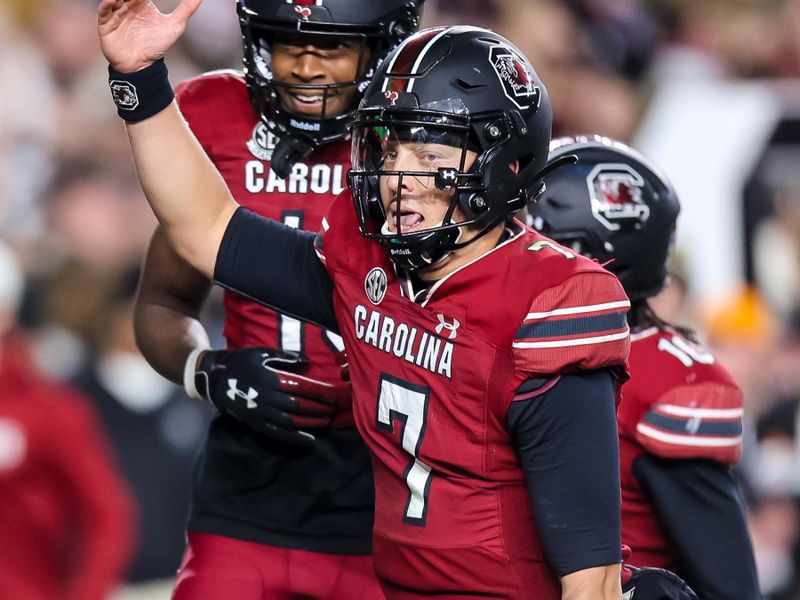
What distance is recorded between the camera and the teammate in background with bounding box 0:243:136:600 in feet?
15.2

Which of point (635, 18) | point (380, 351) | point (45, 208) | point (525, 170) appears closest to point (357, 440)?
point (380, 351)

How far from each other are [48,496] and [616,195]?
249 centimetres

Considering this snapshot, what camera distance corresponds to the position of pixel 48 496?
473 cm

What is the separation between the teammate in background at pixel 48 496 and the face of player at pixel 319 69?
82.8 inches

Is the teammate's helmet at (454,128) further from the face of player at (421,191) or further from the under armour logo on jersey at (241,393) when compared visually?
the under armour logo on jersey at (241,393)

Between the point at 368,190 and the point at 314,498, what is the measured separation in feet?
2.55

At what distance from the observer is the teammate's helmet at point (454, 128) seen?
2.35 meters

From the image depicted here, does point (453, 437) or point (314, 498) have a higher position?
point (453, 437)

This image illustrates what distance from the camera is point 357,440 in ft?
9.78

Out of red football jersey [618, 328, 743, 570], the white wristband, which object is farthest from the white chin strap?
the white wristband

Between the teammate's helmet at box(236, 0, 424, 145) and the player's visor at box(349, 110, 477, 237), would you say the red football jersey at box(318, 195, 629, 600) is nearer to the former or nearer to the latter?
the player's visor at box(349, 110, 477, 237)

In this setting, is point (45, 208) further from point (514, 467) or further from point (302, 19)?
point (514, 467)

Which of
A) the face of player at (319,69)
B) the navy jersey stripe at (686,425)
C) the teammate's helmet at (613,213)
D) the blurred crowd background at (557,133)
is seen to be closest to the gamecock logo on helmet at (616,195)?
the teammate's helmet at (613,213)

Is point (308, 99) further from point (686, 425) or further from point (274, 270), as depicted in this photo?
point (686, 425)
